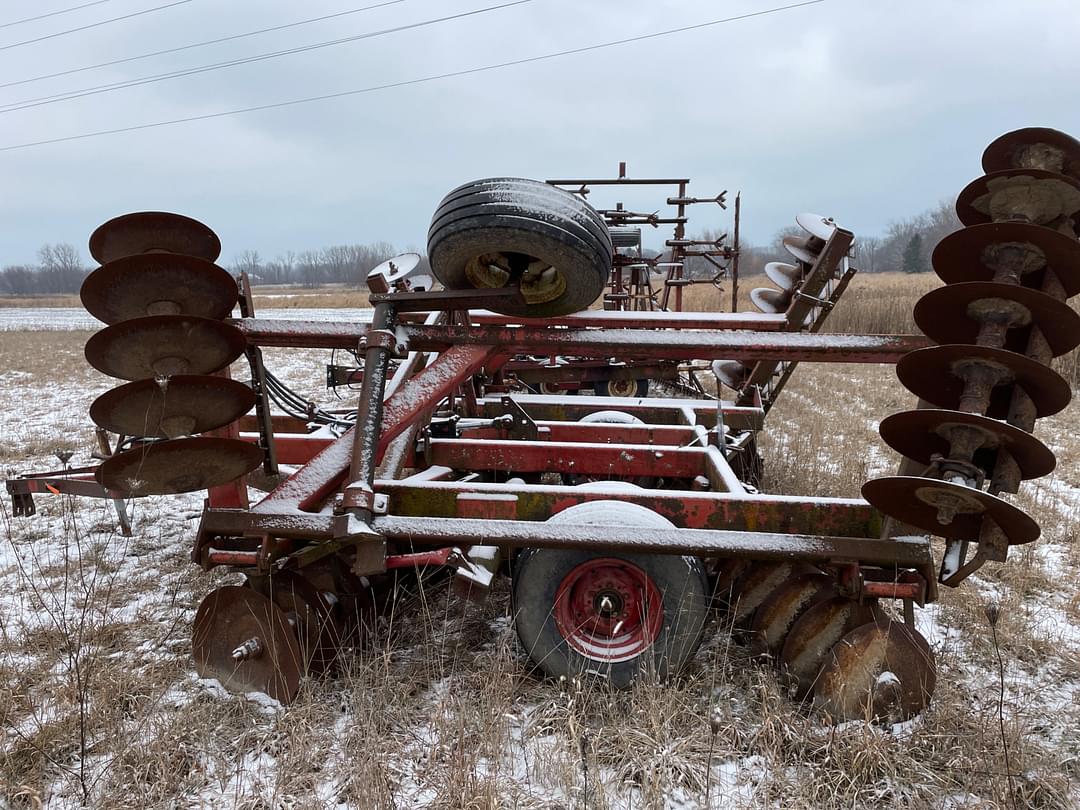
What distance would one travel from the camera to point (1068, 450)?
641 cm

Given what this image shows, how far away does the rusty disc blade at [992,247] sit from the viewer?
202cm

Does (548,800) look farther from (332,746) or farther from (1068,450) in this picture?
(1068,450)

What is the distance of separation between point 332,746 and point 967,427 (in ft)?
7.66

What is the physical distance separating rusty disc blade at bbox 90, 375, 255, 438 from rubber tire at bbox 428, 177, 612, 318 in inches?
39.2

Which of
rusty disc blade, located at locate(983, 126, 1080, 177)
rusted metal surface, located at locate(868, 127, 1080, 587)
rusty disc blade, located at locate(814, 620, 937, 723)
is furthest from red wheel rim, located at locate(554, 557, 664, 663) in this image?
rusty disc blade, located at locate(983, 126, 1080, 177)

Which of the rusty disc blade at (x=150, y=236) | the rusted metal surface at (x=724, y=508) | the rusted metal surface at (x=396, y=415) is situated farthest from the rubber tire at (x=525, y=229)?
the rusty disc blade at (x=150, y=236)

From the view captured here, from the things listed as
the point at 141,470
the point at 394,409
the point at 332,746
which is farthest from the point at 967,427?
the point at 141,470

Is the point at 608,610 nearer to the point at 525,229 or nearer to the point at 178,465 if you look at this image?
the point at 525,229

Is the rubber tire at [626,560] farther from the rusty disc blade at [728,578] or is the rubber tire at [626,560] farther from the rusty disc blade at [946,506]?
the rusty disc blade at [946,506]

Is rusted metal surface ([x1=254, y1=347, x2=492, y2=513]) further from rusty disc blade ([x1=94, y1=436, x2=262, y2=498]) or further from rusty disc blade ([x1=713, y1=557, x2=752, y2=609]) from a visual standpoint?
rusty disc blade ([x1=713, y1=557, x2=752, y2=609])

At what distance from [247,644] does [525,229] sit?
1.82 metres

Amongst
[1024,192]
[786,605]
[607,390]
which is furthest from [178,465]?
[607,390]

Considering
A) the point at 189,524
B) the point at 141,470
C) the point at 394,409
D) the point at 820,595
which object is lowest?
the point at 189,524

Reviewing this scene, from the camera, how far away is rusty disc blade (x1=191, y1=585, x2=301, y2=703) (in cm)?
237
